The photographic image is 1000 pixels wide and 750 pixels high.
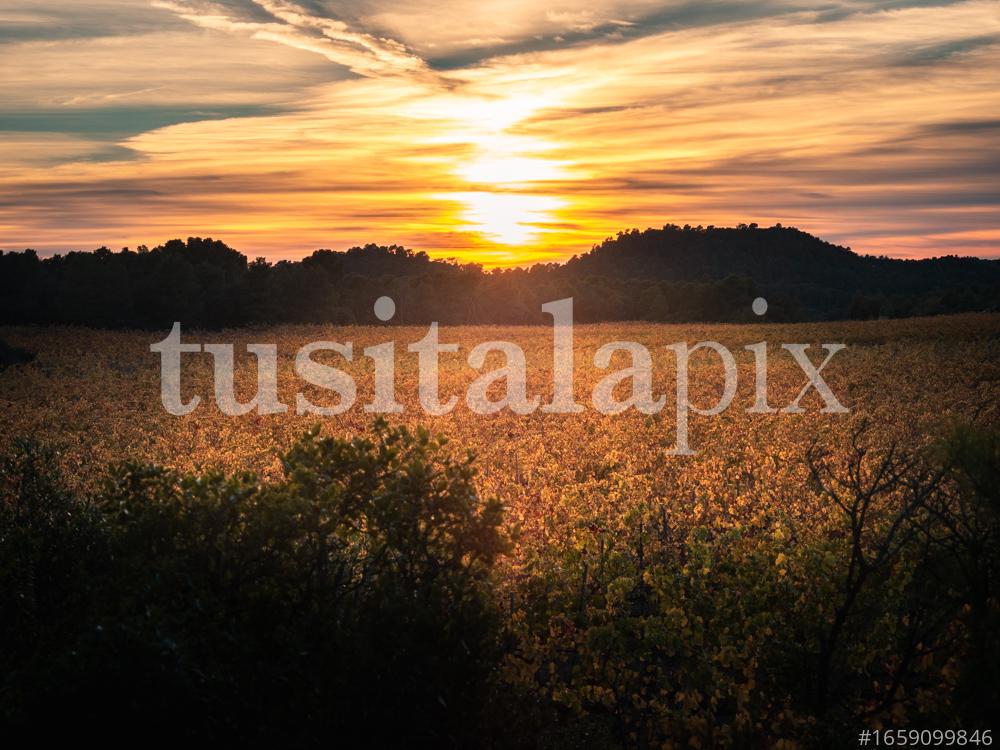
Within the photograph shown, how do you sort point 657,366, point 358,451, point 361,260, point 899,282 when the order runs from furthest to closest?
point 899,282, point 361,260, point 657,366, point 358,451

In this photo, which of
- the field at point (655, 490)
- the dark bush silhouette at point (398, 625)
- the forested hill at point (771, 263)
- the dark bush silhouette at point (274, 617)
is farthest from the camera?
the forested hill at point (771, 263)

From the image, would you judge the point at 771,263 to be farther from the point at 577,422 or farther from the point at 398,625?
the point at 398,625

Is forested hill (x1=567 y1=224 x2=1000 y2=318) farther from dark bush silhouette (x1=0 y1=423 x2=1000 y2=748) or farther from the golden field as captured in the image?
dark bush silhouette (x1=0 y1=423 x2=1000 y2=748)

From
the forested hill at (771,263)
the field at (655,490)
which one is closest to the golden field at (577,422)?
the field at (655,490)

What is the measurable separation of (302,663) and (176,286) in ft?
208

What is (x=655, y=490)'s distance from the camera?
58.4 feet

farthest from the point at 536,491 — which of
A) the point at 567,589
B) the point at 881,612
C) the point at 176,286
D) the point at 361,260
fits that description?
the point at 361,260

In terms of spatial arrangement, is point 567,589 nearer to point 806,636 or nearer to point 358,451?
point 806,636

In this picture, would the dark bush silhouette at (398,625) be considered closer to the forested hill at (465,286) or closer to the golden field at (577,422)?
the golden field at (577,422)

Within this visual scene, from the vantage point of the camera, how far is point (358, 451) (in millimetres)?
8656

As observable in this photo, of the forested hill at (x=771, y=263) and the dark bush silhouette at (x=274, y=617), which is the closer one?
the dark bush silhouette at (x=274, y=617)

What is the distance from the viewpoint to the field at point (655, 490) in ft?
30.4

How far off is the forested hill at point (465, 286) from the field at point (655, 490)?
15131 mm

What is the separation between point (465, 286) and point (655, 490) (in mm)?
73984
